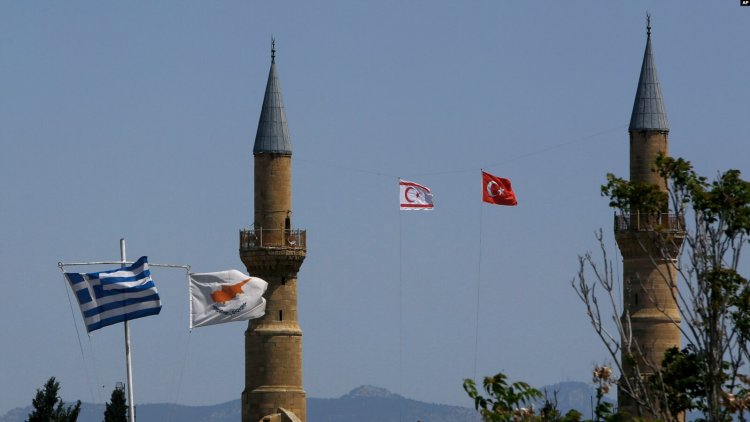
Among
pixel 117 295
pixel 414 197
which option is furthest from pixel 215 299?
pixel 414 197

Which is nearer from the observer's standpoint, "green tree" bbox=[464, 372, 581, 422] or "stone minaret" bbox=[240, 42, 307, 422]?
"green tree" bbox=[464, 372, 581, 422]

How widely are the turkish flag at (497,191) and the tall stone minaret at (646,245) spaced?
5621mm

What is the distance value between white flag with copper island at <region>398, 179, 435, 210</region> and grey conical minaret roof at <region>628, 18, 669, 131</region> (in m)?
11.0

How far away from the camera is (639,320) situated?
10269 cm

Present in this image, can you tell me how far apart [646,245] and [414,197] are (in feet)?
35.8

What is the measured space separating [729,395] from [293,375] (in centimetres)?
4036

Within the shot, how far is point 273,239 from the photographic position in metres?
102

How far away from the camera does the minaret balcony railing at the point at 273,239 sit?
10200 cm

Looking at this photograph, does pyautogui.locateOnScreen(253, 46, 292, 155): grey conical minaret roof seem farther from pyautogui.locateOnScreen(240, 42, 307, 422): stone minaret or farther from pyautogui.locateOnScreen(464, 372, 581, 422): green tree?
pyautogui.locateOnScreen(464, 372, 581, 422): green tree

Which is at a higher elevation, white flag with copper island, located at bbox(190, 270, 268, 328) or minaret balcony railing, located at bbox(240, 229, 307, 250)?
minaret balcony railing, located at bbox(240, 229, 307, 250)

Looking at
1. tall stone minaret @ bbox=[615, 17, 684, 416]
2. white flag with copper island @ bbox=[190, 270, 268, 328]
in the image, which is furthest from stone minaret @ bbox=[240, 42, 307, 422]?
white flag with copper island @ bbox=[190, 270, 268, 328]

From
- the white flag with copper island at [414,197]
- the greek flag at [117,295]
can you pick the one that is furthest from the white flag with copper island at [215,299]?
the white flag with copper island at [414,197]

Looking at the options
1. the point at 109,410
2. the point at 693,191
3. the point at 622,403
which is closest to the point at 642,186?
the point at 693,191

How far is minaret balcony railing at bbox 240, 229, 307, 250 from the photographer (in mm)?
102000
